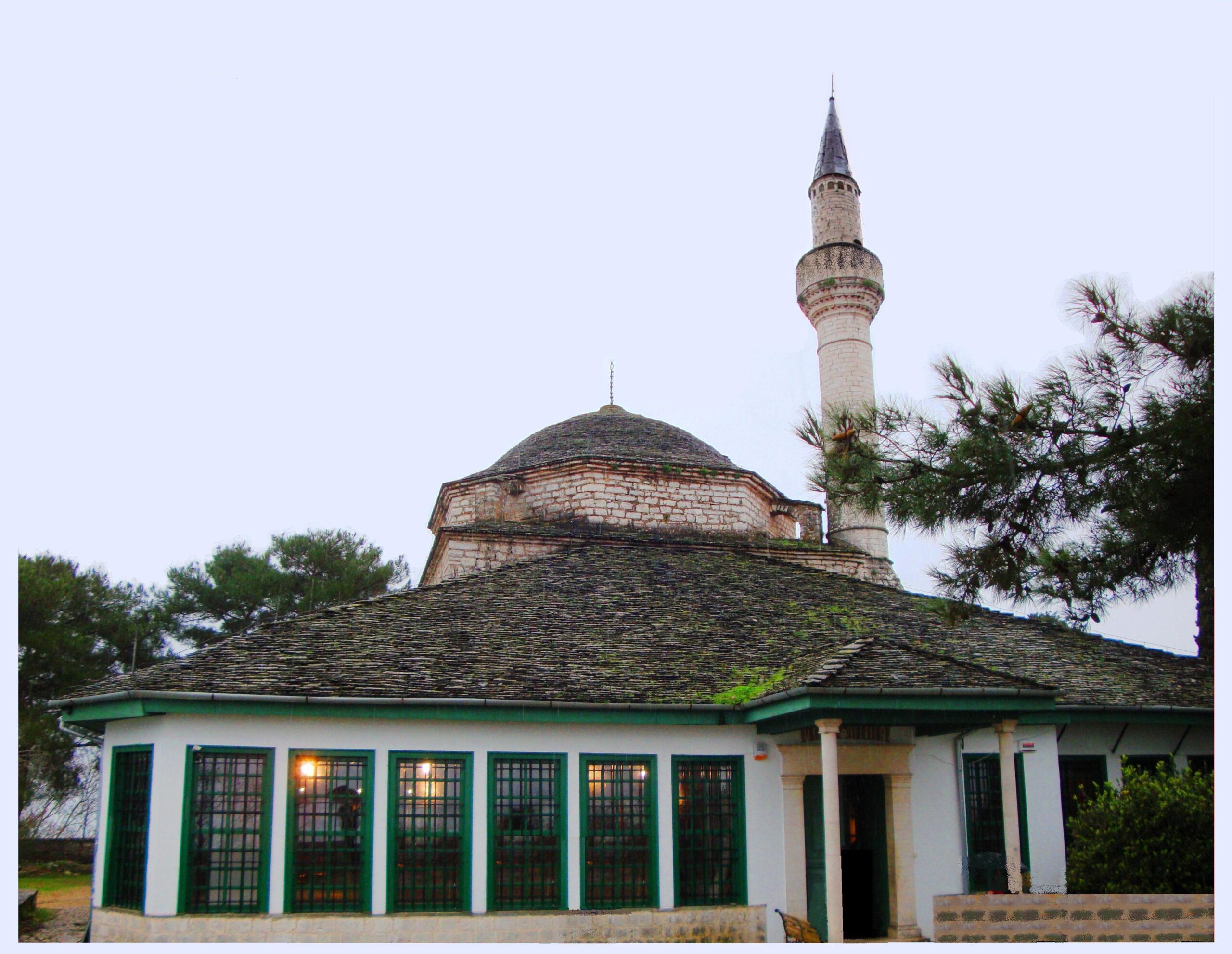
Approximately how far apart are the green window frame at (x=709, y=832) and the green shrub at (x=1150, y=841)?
129 inches

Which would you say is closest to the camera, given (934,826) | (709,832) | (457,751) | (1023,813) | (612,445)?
(457,751)

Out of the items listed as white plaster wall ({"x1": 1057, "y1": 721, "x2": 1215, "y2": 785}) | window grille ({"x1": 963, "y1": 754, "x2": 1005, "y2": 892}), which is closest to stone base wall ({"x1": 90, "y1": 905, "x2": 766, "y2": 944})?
window grille ({"x1": 963, "y1": 754, "x2": 1005, "y2": 892})

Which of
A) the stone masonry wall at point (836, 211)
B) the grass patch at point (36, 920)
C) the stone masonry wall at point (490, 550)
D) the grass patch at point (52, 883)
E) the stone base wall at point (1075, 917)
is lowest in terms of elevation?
the grass patch at point (52, 883)

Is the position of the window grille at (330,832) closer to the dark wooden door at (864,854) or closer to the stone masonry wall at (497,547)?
the dark wooden door at (864,854)

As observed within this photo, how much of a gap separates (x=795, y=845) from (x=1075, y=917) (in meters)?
2.71

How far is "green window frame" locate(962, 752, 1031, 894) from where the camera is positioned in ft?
35.3

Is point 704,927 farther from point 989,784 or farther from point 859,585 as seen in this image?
point 859,585

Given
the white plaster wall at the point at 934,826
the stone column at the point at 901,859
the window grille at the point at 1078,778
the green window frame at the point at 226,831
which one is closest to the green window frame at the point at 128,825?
the green window frame at the point at 226,831

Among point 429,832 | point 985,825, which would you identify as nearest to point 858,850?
point 985,825

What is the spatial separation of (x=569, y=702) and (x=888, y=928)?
4.10 metres

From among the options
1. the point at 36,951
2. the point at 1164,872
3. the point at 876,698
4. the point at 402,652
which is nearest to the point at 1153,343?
the point at 876,698

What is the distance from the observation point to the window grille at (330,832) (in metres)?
9.44

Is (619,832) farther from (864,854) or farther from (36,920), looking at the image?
(36,920)

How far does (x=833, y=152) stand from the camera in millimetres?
24047
